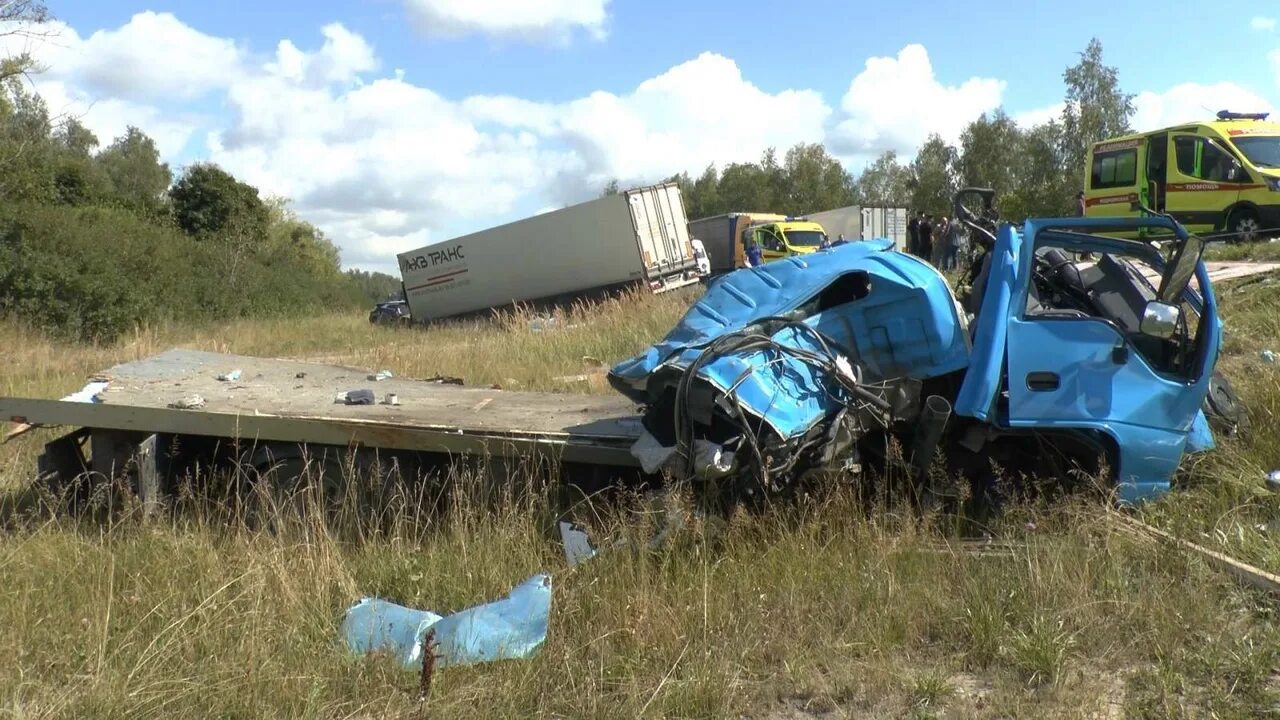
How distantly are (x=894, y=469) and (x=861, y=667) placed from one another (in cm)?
147

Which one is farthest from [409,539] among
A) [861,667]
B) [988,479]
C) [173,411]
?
[988,479]

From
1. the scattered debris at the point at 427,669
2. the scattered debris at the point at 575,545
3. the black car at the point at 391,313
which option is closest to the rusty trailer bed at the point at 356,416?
the scattered debris at the point at 575,545

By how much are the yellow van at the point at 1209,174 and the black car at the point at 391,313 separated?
18.3m

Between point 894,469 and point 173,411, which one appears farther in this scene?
point 173,411

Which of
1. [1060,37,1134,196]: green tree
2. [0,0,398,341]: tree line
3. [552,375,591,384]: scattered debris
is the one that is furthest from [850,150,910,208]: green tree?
[552,375,591,384]: scattered debris

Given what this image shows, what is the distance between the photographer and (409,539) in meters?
4.91

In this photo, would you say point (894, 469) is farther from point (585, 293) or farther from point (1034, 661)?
point (585, 293)

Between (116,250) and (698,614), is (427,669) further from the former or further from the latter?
(116,250)

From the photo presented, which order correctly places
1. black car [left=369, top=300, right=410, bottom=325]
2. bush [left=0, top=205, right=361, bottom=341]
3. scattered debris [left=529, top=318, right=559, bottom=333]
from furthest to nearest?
black car [left=369, top=300, right=410, bottom=325] < bush [left=0, top=205, right=361, bottom=341] < scattered debris [left=529, top=318, right=559, bottom=333]

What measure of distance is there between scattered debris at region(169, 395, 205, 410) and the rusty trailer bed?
2.1 inches

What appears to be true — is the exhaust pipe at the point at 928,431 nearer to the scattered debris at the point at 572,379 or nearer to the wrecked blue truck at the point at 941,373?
the wrecked blue truck at the point at 941,373

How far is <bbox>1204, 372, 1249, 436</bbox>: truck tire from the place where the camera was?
17.5 feet

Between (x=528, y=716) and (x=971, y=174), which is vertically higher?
(x=971, y=174)

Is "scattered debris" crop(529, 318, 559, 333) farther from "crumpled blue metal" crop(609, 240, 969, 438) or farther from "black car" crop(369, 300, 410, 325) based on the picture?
"black car" crop(369, 300, 410, 325)
